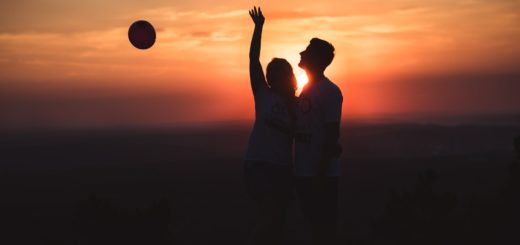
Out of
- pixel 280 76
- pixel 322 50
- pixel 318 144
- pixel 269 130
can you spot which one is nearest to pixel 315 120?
pixel 318 144

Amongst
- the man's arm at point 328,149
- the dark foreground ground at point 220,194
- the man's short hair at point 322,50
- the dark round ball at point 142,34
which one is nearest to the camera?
the man's arm at point 328,149

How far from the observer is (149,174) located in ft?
271

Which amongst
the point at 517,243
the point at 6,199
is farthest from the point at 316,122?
the point at 6,199

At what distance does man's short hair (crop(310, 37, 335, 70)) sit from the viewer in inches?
222

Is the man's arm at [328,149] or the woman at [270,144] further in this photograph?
the woman at [270,144]

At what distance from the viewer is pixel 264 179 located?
5.67 m

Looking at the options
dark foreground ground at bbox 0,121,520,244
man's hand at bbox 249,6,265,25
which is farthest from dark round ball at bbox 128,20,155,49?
dark foreground ground at bbox 0,121,520,244

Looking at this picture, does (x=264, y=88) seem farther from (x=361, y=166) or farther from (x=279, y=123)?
(x=361, y=166)

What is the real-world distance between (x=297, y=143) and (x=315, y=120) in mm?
326

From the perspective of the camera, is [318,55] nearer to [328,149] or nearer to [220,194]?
[328,149]

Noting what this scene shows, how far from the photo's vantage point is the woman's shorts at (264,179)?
223 inches

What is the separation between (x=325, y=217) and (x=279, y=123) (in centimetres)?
103

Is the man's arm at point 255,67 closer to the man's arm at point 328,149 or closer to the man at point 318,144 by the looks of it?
the man at point 318,144

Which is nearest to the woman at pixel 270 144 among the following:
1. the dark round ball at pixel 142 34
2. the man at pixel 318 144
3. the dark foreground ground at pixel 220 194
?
the man at pixel 318 144
